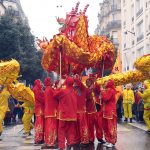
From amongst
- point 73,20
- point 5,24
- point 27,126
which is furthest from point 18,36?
point 73,20

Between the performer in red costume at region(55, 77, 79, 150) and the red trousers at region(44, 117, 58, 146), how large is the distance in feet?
1.43

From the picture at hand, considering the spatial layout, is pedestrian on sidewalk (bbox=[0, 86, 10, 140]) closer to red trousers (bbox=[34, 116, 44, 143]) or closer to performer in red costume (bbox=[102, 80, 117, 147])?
red trousers (bbox=[34, 116, 44, 143])

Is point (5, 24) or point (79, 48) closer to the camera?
point (79, 48)

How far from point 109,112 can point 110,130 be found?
0.46m

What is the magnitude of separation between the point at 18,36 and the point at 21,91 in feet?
55.6

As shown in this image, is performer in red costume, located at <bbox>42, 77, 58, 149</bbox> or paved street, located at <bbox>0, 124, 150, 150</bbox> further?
paved street, located at <bbox>0, 124, 150, 150</bbox>

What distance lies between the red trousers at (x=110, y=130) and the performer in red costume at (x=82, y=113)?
0.54 meters

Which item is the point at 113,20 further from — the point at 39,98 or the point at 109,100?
the point at 109,100

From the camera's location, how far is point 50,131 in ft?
33.6

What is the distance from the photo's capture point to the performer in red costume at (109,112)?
1066cm

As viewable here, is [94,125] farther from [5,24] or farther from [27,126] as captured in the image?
[5,24]

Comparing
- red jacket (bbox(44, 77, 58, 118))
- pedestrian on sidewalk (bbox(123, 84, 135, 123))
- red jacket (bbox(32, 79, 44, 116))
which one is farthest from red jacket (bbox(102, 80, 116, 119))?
pedestrian on sidewalk (bbox(123, 84, 135, 123))

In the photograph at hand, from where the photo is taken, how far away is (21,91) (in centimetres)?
1212

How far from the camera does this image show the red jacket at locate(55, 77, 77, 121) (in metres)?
9.76
